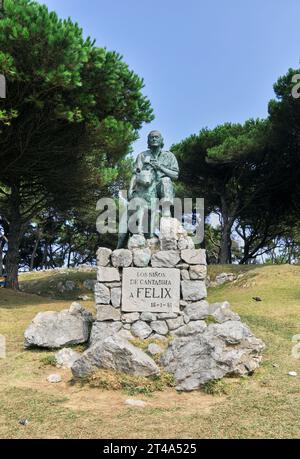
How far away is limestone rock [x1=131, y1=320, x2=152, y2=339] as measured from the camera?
6.92 metres

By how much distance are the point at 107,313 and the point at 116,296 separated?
311mm

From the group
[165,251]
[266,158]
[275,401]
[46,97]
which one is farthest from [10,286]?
[266,158]

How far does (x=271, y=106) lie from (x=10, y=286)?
45.9 ft

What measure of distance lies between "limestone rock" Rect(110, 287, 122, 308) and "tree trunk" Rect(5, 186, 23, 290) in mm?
10283

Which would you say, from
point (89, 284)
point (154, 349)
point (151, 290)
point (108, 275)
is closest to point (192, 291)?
point (151, 290)

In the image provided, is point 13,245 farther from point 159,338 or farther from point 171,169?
point 159,338

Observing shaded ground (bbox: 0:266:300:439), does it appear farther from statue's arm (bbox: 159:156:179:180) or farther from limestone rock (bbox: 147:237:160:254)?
statue's arm (bbox: 159:156:179:180)

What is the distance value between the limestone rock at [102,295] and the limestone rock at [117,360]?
133 centimetres

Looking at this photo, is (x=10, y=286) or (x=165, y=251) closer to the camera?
(x=165, y=251)

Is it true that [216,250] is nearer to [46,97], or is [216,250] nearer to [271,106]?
[271,106]

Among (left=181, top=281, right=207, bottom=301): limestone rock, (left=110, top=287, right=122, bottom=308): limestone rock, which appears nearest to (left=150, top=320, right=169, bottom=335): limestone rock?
(left=181, top=281, right=207, bottom=301): limestone rock

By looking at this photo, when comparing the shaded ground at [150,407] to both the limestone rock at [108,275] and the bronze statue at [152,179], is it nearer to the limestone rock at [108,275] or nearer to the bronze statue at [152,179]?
the limestone rock at [108,275]

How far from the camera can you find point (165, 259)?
23.4 feet
